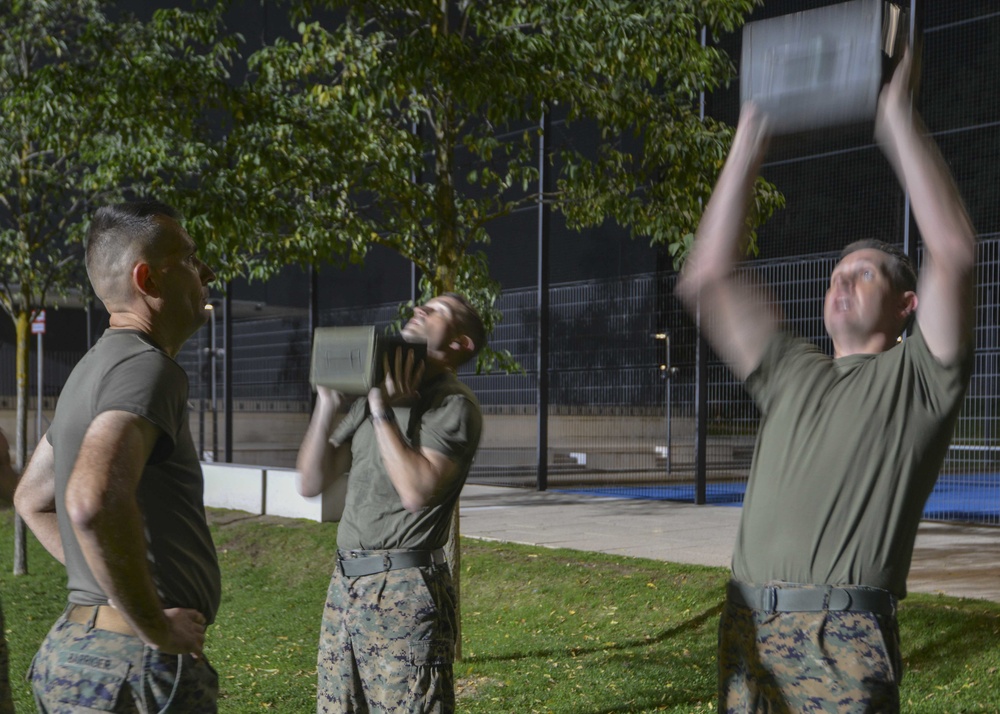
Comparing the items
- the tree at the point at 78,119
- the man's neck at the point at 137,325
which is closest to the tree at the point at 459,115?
the tree at the point at 78,119

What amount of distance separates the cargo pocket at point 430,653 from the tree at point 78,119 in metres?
3.85

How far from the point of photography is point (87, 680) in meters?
2.15

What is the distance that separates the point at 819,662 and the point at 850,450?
0.46 meters

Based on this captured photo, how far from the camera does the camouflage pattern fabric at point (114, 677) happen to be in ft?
7.02

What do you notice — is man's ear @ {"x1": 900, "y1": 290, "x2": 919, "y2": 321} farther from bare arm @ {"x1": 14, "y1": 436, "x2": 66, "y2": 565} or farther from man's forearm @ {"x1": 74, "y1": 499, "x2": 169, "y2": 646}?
bare arm @ {"x1": 14, "y1": 436, "x2": 66, "y2": 565}

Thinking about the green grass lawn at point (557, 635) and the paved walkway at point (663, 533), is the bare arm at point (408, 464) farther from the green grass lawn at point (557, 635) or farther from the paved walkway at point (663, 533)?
the paved walkway at point (663, 533)

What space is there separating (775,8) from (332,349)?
11.0 meters

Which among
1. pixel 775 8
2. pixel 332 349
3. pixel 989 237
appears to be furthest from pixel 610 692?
pixel 775 8

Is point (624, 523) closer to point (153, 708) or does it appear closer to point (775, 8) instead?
point (775, 8)

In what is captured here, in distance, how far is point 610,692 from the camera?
5848 mm

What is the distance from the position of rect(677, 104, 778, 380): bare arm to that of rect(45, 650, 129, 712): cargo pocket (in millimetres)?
1486

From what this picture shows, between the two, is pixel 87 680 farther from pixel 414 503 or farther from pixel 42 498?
pixel 414 503

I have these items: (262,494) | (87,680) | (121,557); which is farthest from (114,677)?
(262,494)

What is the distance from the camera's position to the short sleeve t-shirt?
211cm
